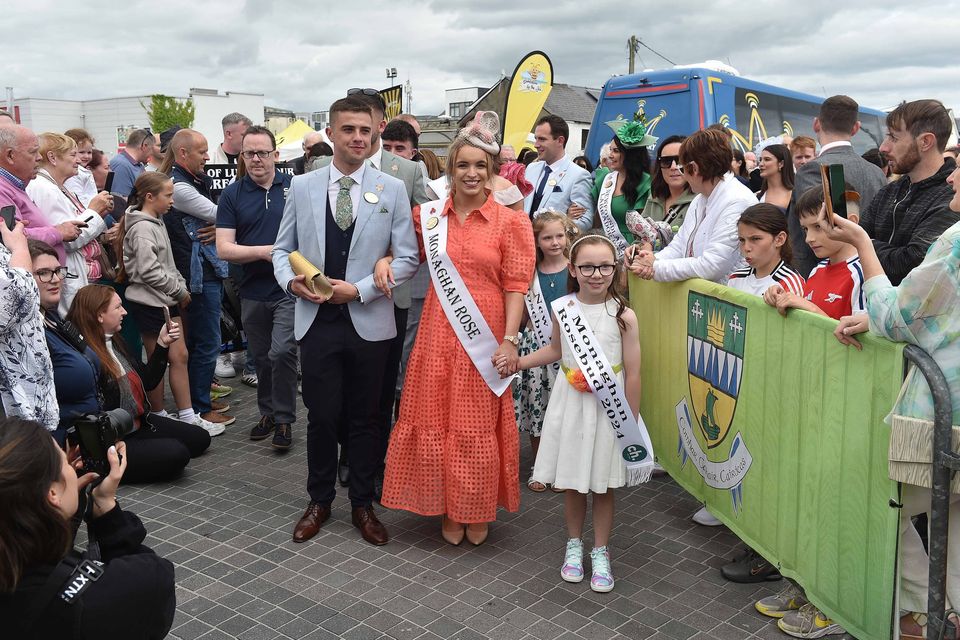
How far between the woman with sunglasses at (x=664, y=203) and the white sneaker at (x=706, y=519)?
1.61m

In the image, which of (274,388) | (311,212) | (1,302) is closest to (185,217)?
(274,388)

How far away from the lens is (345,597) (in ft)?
12.0

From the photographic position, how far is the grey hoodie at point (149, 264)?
5.73 metres

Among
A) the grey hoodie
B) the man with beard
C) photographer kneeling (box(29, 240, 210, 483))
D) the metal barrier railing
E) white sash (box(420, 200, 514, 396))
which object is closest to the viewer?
the metal barrier railing

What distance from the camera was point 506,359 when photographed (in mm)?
4070

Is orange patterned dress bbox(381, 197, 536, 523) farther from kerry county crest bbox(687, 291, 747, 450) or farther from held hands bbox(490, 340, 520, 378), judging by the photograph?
kerry county crest bbox(687, 291, 747, 450)

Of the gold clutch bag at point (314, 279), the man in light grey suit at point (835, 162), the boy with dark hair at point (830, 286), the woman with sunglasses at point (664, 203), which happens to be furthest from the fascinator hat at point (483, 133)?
the man in light grey suit at point (835, 162)

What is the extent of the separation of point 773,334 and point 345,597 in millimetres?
2115

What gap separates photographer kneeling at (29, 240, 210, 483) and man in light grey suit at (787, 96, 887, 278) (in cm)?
383

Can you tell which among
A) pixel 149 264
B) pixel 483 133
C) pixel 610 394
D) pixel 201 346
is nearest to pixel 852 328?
pixel 610 394

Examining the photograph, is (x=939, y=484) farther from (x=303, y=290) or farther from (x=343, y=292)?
(x=303, y=290)

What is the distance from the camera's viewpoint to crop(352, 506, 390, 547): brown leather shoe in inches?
167

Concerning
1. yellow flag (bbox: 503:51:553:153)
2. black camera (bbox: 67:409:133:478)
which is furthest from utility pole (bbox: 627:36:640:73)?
black camera (bbox: 67:409:133:478)

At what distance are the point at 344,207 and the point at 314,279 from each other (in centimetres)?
40
